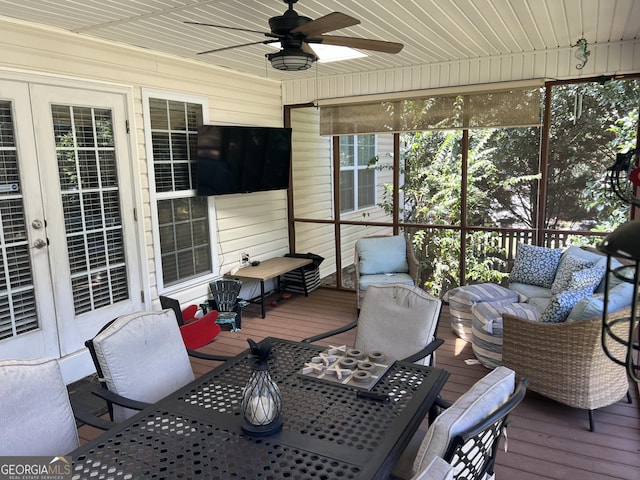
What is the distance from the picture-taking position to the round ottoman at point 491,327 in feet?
12.1

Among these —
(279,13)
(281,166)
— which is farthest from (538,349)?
(281,166)

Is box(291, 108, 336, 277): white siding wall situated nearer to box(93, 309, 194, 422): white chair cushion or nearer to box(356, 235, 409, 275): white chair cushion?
box(356, 235, 409, 275): white chair cushion

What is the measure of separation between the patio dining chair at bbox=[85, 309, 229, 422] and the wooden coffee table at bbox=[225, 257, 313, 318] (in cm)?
260

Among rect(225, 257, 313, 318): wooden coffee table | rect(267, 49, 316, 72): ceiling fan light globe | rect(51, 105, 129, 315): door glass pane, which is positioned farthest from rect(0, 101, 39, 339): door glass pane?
rect(225, 257, 313, 318): wooden coffee table

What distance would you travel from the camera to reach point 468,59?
5.05 metres

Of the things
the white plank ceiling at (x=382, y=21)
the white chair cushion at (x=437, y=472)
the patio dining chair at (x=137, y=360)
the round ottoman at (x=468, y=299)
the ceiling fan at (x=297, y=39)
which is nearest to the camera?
the white chair cushion at (x=437, y=472)

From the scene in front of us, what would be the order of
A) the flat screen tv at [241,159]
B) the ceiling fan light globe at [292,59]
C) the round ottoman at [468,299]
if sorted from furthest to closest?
the flat screen tv at [241,159]
the round ottoman at [468,299]
the ceiling fan light globe at [292,59]

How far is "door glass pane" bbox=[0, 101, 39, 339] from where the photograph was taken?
339 cm

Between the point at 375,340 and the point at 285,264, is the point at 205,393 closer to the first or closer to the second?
the point at 375,340

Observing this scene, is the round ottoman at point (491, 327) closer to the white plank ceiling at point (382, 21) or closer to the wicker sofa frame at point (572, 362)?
the wicker sofa frame at point (572, 362)

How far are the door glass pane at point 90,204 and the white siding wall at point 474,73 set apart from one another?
2488 mm

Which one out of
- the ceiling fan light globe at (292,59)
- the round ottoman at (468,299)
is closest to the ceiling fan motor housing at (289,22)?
the ceiling fan light globe at (292,59)

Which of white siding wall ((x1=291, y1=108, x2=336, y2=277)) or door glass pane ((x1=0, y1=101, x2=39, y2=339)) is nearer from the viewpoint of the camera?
door glass pane ((x1=0, y1=101, x2=39, y2=339))

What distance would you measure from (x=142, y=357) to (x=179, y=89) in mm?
3177
